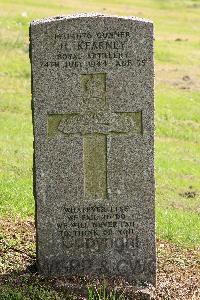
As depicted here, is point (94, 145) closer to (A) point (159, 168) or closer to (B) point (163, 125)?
(A) point (159, 168)

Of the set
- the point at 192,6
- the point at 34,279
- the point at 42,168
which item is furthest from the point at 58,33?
the point at 192,6

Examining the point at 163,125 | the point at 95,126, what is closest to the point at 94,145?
the point at 95,126

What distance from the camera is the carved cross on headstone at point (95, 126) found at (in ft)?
26.3

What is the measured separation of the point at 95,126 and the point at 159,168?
8881mm

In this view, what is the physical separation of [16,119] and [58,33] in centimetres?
1257

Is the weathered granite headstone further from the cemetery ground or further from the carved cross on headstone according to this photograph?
the cemetery ground

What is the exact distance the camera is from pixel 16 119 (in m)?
20.3

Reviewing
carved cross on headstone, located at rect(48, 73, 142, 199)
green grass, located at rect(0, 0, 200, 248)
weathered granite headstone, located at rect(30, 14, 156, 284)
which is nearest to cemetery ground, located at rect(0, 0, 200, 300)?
green grass, located at rect(0, 0, 200, 248)

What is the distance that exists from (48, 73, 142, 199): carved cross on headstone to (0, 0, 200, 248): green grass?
2.68 m

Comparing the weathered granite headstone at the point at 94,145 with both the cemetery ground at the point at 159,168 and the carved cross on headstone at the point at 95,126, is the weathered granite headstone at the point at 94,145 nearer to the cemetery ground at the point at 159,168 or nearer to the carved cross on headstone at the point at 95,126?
the carved cross on headstone at the point at 95,126

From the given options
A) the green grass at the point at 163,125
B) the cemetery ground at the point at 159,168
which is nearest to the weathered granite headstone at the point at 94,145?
the cemetery ground at the point at 159,168

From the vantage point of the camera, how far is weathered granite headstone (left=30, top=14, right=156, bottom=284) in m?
7.93

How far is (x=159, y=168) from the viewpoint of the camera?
16.9 meters

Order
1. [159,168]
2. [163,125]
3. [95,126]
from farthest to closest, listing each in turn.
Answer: [163,125] → [159,168] → [95,126]
